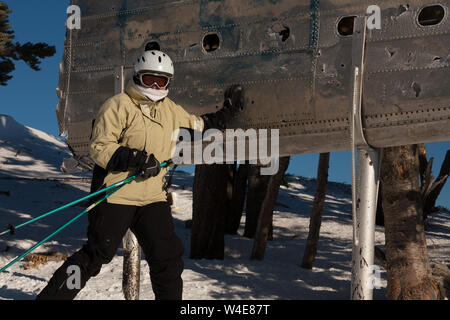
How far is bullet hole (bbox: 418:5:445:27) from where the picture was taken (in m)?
5.19

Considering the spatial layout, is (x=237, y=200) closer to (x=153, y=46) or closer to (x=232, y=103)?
(x=153, y=46)

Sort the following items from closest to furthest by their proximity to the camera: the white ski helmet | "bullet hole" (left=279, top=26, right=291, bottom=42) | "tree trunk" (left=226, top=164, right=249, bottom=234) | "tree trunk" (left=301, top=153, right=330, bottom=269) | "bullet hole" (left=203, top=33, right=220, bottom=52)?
the white ski helmet → "bullet hole" (left=279, top=26, right=291, bottom=42) → "bullet hole" (left=203, top=33, right=220, bottom=52) → "tree trunk" (left=301, top=153, right=330, bottom=269) → "tree trunk" (left=226, top=164, right=249, bottom=234)

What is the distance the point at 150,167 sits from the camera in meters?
4.30

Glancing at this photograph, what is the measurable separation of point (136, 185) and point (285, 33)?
2.67m

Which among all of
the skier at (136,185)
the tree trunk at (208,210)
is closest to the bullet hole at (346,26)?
the skier at (136,185)

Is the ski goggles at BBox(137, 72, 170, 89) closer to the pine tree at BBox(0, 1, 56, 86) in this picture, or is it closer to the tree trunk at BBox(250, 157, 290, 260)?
the tree trunk at BBox(250, 157, 290, 260)

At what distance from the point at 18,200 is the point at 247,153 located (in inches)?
555

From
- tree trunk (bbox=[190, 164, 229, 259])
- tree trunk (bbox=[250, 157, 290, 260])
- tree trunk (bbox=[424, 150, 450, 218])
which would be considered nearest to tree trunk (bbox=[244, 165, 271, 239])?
tree trunk (bbox=[250, 157, 290, 260])

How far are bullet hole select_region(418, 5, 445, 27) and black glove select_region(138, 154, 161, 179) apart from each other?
10.8 ft

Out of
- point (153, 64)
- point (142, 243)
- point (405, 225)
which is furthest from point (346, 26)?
point (405, 225)
